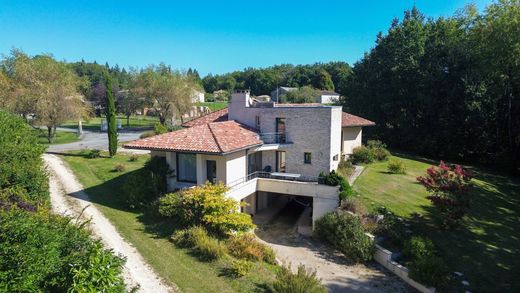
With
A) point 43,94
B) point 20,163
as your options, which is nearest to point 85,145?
point 43,94

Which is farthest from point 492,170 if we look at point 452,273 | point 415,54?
point 452,273

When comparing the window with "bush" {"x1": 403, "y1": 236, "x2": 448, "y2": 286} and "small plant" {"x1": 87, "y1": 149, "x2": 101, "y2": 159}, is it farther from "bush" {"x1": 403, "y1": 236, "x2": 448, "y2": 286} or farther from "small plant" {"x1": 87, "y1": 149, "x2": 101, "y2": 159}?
"small plant" {"x1": 87, "y1": 149, "x2": 101, "y2": 159}

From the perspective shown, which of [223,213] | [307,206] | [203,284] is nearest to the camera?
[203,284]

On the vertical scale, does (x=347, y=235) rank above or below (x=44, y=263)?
below

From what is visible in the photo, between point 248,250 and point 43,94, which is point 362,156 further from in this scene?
point 43,94

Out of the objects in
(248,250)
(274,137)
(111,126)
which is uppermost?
(111,126)

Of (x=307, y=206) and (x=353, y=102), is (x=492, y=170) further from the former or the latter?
(x=307, y=206)

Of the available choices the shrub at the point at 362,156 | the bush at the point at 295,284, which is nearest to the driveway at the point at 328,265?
the bush at the point at 295,284
